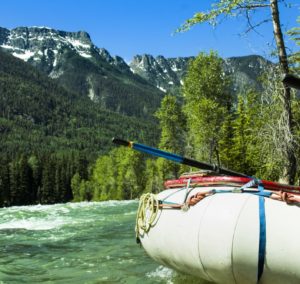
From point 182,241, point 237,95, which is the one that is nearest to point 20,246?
point 182,241

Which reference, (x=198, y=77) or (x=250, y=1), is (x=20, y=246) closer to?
(x=250, y=1)

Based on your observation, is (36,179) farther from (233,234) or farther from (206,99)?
(233,234)

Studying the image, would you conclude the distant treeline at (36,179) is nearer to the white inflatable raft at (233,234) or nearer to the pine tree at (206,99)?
the pine tree at (206,99)

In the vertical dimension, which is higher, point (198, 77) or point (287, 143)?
point (198, 77)

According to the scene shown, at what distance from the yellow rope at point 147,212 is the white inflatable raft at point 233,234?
398 mm

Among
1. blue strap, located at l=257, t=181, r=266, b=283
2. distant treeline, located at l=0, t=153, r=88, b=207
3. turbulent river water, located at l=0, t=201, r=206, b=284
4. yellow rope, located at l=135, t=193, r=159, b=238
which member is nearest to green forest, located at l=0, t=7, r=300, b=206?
distant treeline, located at l=0, t=153, r=88, b=207

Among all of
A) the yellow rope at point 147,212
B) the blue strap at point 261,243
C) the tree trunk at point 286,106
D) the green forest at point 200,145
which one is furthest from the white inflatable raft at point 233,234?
the green forest at point 200,145

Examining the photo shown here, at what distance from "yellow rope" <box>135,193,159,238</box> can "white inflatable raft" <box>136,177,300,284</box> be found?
1.31ft

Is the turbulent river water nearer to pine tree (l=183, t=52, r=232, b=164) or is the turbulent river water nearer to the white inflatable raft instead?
the white inflatable raft

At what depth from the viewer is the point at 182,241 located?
7262 millimetres

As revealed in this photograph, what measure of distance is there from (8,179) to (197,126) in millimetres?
87656

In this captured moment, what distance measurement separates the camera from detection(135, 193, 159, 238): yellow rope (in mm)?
8430

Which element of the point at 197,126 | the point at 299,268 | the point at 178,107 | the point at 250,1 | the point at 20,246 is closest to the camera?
the point at 299,268

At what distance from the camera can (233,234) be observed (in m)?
6.25
